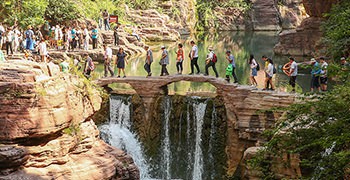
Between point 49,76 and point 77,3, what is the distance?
70.7 feet

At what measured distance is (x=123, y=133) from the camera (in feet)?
65.8

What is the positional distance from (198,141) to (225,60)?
542 inches

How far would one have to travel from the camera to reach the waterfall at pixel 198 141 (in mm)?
19797

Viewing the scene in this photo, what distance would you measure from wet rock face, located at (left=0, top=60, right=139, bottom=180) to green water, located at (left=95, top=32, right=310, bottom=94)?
7630mm

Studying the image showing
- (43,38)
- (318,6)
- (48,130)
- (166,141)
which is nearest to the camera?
A: (48,130)

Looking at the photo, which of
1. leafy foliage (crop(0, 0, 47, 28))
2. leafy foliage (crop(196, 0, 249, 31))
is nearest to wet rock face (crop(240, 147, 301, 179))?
leafy foliage (crop(0, 0, 47, 28))

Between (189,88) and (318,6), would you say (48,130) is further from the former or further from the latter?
(318,6)

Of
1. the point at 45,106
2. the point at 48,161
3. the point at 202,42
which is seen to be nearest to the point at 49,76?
the point at 45,106

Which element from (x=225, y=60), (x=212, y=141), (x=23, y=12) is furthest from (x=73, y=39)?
(x=212, y=141)

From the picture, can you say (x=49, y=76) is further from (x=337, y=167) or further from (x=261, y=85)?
(x=261, y=85)

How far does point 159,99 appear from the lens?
20281mm

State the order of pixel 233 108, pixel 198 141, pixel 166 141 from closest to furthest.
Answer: pixel 233 108 → pixel 198 141 → pixel 166 141

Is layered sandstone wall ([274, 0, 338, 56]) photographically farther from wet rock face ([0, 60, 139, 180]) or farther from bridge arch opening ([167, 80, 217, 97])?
wet rock face ([0, 60, 139, 180])

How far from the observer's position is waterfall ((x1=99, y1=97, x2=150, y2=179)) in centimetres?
1980
